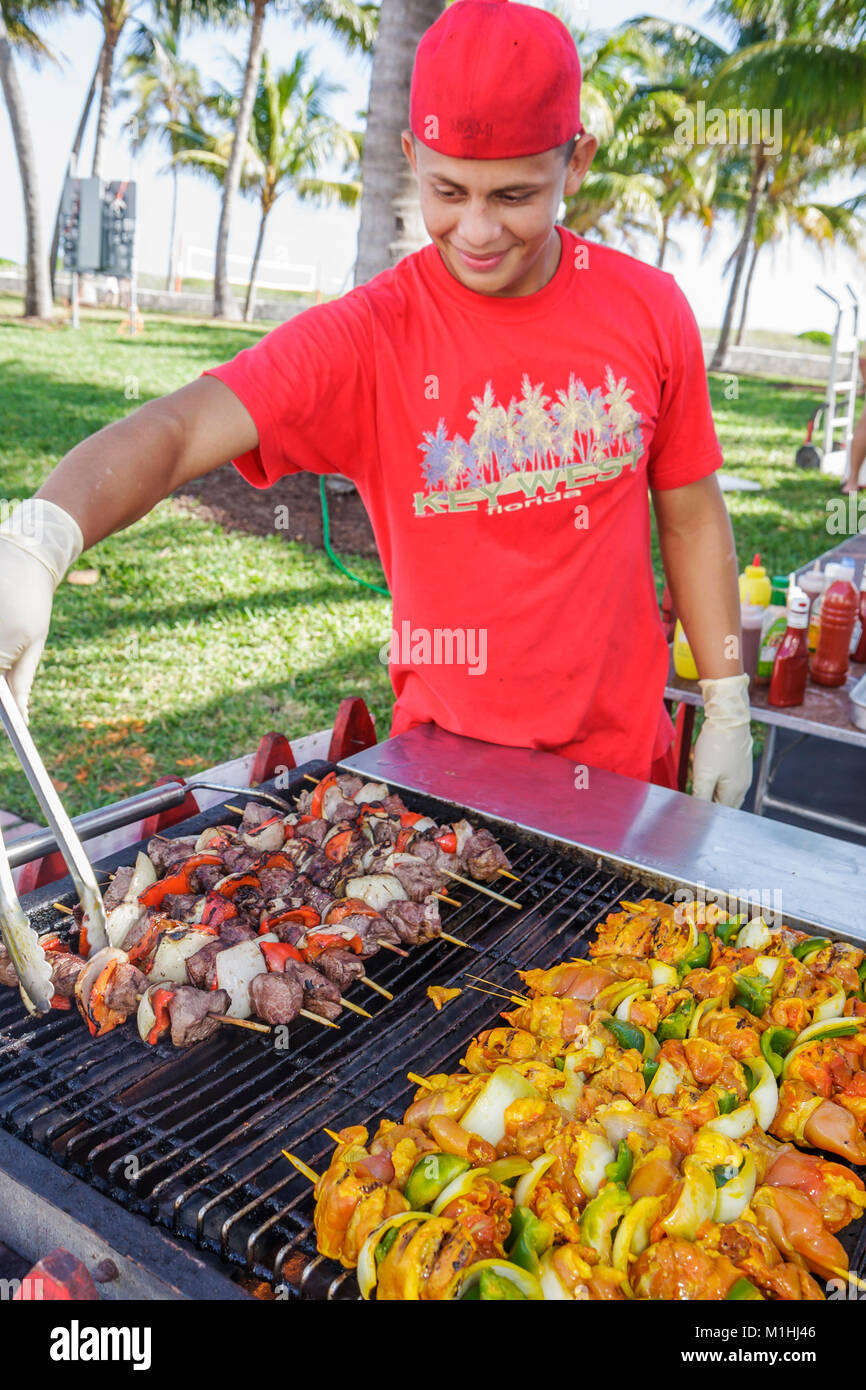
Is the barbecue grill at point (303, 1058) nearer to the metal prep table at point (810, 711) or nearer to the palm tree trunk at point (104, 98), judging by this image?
the metal prep table at point (810, 711)

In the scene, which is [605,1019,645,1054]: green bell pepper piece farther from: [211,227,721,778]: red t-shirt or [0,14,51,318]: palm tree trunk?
[0,14,51,318]: palm tree trunk

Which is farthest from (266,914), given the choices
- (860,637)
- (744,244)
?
(744,244)

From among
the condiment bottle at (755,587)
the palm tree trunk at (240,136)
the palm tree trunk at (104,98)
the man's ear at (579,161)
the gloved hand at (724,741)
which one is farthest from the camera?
the palm tree trunk at (104,98)

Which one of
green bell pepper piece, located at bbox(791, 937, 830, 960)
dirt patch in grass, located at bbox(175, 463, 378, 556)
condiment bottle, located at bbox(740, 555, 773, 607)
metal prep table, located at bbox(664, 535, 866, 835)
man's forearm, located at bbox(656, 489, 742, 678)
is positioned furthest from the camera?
dirt patch in grass, located at bbox(175, 463, 378, 556)

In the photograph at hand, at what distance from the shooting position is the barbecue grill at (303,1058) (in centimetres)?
150

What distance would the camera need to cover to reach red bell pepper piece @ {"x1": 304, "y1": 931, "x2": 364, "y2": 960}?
7.06 ft

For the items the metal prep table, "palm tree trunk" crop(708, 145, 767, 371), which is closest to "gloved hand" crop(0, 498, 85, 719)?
the metal prep table

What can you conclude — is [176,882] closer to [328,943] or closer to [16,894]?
[328,943]

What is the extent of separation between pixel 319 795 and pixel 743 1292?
1498 mm

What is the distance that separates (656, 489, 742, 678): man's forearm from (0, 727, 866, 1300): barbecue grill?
2.16 feet

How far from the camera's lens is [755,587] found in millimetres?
4848

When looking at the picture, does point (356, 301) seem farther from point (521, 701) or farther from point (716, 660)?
point (716, 660)

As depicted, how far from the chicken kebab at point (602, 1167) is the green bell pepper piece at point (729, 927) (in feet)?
0.49

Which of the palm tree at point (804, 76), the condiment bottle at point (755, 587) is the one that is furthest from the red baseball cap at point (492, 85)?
the palm tree at point (804, 76)
